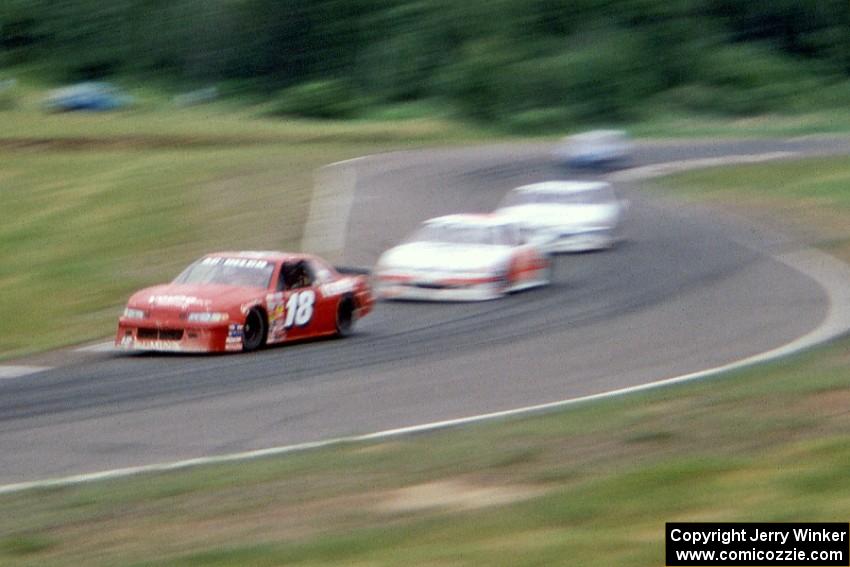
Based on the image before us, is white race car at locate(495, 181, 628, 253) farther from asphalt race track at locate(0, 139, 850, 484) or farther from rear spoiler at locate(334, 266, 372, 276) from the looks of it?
rear spoiler at locate(334, 266, 372, 276)

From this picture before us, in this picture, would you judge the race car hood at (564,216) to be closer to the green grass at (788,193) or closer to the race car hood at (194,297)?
the green grass at (788,193)

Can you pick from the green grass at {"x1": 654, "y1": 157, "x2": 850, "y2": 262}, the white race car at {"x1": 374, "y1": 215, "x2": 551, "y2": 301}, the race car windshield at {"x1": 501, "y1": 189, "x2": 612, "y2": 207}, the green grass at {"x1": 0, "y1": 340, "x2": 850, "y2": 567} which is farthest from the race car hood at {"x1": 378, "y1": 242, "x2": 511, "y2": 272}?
the green grass at {"x1": 0, "y1": 340, "x2": 850, "y2": 567}

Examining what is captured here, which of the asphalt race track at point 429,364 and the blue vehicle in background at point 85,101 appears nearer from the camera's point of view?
the asphalt race track at point 429,364

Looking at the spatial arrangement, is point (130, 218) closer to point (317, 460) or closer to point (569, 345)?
point (569, 345)

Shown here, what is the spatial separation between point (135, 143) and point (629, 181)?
47.0 feet

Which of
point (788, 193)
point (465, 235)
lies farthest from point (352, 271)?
point (788, 193)

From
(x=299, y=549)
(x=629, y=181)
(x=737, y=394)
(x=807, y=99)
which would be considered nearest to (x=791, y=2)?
(x=807, y=99)

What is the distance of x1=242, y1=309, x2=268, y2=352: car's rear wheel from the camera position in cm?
1597

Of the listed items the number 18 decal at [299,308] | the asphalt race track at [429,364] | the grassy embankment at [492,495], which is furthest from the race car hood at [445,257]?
the grassy embankment at [492,495]

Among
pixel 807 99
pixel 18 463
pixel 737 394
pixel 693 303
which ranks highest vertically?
pixel 18 463

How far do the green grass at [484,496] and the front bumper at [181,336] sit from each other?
19.3ft

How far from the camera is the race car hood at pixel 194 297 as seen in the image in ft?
51.9

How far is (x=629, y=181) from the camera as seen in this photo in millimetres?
36969

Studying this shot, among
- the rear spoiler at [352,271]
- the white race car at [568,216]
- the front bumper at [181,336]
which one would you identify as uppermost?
the front bumper at [181,336]
